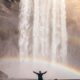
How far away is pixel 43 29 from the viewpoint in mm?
13719

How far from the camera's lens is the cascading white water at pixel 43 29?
1361 cm

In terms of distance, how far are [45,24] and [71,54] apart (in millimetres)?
1653

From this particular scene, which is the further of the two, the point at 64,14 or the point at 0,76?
the point at 64,14

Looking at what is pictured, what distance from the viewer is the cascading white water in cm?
1361

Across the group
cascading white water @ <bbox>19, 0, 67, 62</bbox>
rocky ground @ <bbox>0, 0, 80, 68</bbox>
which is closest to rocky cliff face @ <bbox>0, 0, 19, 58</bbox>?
rocky ground @ <bbox>0, 0, 80, 68</bbox>

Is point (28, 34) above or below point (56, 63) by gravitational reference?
above

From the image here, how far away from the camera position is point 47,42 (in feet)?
45.3

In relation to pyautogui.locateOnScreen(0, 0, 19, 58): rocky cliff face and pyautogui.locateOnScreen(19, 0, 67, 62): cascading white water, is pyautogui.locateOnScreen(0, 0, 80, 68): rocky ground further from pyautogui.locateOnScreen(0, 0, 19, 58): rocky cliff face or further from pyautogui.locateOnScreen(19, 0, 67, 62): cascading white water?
pyautogui.locateOnScreen(19, 0, 67, 62): cascading white water

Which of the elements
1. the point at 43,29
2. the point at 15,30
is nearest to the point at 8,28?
the point at 15,30

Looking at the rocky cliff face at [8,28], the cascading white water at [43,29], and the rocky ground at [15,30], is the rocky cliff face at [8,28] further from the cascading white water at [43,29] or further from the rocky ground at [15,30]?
the cascading white water at [43,29]

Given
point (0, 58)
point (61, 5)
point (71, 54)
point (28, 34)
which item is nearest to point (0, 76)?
point (0, 58)

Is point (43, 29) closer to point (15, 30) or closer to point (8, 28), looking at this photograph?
point (15, 30)

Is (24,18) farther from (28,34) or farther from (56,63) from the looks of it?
(56,63)

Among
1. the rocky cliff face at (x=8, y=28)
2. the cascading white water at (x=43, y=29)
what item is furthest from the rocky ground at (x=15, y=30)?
the cascading white water at (x=43, y=29)
